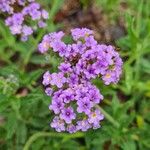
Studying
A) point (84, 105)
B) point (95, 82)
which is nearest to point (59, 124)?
point (84, 105)

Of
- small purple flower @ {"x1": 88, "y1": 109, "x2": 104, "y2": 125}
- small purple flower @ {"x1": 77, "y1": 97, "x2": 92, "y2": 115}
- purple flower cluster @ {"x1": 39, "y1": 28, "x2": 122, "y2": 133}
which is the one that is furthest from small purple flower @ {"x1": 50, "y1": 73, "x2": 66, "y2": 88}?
small purple flower @ {"x1": 88, "y1": 109, "x2": 104, "y2": 125}

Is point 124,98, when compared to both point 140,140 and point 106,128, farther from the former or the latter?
point 106,128

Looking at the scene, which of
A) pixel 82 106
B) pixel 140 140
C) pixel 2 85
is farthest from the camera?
pixel 140 140

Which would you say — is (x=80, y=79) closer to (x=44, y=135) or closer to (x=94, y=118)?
(x=94, y=118)

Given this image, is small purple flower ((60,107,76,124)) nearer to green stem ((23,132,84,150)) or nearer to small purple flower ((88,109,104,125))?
small purple flower ((88,109,104,125))

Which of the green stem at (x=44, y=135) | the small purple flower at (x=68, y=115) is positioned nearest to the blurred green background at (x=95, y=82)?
the green stem at (x=44, y=135)

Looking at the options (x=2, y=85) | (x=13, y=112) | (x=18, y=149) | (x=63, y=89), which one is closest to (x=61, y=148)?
(x=18, y=149)
